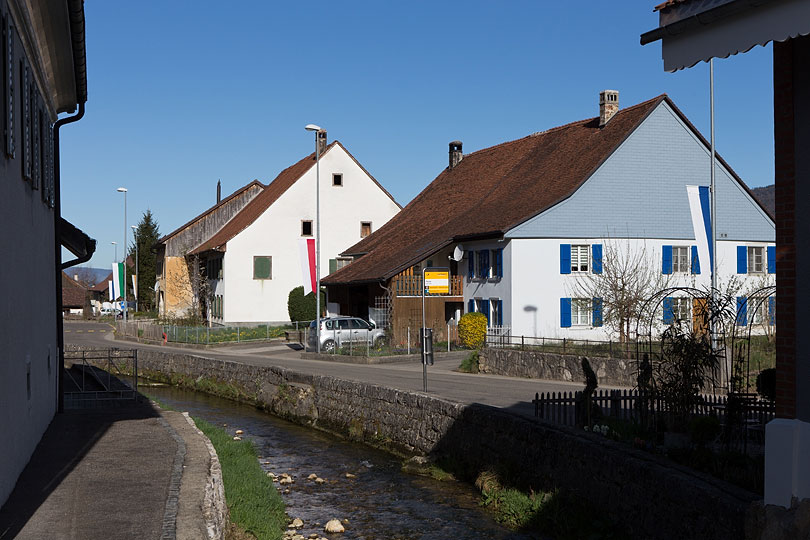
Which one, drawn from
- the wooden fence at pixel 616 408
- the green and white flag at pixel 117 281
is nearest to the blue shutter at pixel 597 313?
the wooden fence at pixel 616 408

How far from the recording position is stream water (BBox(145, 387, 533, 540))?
40.8ft

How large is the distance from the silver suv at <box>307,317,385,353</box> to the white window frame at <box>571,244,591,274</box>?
8000 millimetres

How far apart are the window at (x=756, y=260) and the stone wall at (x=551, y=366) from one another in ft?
50.8

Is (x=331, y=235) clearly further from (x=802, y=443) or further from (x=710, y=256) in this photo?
(x=802, y=443)

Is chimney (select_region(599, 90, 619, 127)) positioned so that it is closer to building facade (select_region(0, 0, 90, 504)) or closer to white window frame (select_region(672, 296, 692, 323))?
white window frame (select_region(672, 296, 692, 323))

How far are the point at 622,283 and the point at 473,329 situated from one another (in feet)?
19.1

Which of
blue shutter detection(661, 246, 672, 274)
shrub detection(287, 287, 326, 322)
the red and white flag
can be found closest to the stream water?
the red and white flag

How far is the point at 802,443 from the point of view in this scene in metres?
6.92

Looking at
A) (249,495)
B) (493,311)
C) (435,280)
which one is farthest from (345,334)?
(249,495)

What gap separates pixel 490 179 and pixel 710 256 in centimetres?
1729

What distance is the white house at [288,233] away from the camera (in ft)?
165

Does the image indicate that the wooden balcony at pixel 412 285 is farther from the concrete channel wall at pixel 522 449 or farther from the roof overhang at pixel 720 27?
the roof overhang at pixel 720 27

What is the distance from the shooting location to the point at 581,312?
33.4m

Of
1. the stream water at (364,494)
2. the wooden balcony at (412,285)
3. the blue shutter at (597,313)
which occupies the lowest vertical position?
the stream water at (364,494)
